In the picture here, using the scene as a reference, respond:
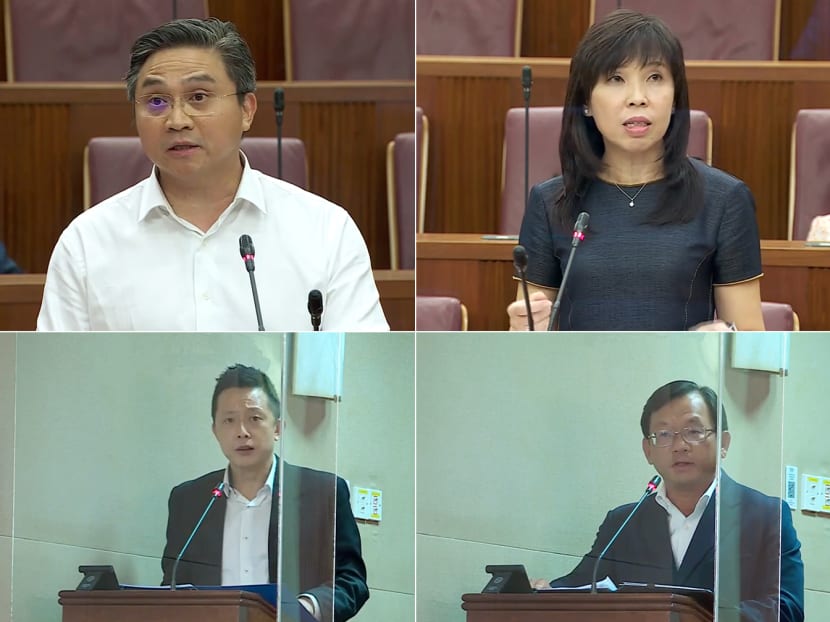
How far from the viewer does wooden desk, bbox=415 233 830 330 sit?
1.25 m

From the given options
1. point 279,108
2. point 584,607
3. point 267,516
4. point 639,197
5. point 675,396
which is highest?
point 279,108

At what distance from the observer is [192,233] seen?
1255 mm

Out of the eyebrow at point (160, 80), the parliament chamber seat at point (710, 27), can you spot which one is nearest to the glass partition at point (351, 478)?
the eyebrow at point (160, 80)

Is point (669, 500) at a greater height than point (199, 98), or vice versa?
point (199, 98)

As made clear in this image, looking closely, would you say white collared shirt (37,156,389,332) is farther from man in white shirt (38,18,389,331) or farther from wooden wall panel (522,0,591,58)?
wooden wall panel (522,0,591,58)

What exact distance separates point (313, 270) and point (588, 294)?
30 centimetres

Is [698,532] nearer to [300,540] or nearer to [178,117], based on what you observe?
[300,540]

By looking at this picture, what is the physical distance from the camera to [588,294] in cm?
125

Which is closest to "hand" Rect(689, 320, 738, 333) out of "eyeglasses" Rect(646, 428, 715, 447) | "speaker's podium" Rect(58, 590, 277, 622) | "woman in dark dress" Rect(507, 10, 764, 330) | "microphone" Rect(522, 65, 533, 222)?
"woman in dark dress" Rect(507, 10, 764, 330)

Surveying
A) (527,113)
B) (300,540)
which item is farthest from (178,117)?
(300,540)

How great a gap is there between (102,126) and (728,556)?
84cm

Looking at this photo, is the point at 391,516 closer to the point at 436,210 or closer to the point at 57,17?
the point at 436,210

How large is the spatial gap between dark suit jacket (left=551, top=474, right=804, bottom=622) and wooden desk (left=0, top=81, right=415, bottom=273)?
0.41 meters

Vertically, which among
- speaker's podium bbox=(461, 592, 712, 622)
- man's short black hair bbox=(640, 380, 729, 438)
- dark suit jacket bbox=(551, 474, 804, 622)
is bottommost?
speaker's podium bbox=(461, 592, 712, 622)
